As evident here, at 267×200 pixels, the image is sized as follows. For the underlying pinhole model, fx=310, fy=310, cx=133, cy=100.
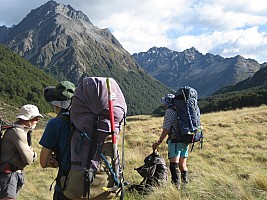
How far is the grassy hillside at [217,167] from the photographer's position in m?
4.65

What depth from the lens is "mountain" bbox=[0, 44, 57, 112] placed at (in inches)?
4788

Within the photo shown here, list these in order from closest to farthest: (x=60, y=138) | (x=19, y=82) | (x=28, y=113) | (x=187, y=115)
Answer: (x=60, y=138) < (x=28, y=113) < (x=187, y=115) < (x=19, y=82)

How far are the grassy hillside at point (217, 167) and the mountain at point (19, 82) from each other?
104 m

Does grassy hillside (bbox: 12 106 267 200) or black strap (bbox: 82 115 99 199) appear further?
grassy hillside (bbox: 12 106 267 200)

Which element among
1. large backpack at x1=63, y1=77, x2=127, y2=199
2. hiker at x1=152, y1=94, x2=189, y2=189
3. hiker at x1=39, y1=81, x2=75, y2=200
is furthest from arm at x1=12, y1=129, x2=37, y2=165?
hiker at x1=152, y1=94, x2=189, y2=189

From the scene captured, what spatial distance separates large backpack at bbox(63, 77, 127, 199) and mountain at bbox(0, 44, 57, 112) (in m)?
113

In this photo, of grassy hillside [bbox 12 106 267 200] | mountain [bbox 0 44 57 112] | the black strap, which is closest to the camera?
the black strap

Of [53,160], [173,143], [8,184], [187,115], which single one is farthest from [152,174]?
[53,160]

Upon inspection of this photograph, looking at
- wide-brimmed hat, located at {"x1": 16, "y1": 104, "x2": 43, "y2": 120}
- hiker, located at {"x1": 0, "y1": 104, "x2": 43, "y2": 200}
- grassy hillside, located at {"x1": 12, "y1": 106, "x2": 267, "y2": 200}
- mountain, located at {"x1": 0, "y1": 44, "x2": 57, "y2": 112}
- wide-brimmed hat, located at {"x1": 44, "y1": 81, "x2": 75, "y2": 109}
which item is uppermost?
mountain, located at {"x1": 0, "y1": 44, "x2": 57, "y2": 112}

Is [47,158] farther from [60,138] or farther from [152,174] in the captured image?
[152,174]

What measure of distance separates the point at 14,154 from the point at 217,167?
492cm

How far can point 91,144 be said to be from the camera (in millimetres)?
2914

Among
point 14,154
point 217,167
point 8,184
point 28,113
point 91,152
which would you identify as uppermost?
point 28,113

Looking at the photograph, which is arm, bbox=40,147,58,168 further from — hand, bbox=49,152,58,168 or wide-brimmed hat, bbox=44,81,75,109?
wide-brimmed hat, bbox=44,81,75,109
